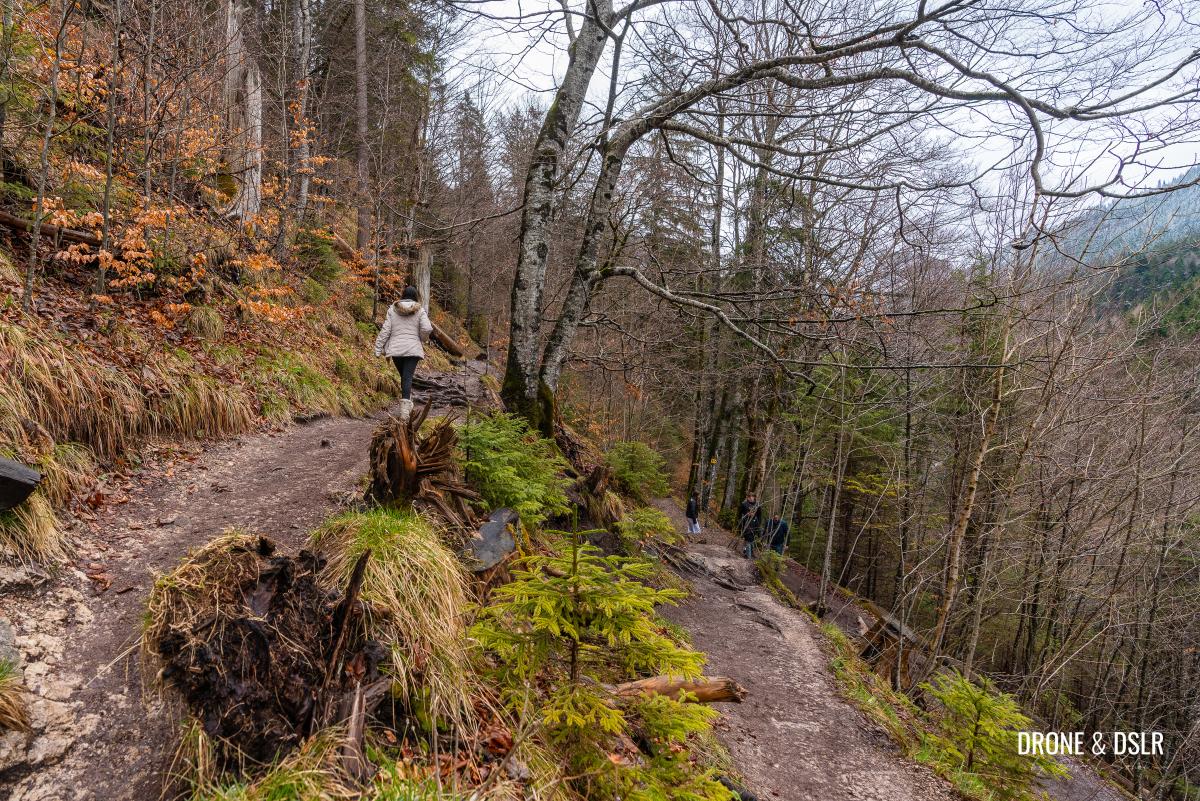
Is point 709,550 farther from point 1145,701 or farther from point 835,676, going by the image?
point 1145,701

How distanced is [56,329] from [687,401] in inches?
626

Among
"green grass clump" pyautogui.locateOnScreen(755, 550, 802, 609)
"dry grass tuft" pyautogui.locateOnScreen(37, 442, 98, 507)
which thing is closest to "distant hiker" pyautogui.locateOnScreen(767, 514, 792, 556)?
"green grass clump" pyautogui.locateOnScreen(755, 550, 802, 609)

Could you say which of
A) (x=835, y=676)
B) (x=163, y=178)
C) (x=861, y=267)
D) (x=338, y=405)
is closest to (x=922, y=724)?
(x=835, y=676)

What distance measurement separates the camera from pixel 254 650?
2.26 metres

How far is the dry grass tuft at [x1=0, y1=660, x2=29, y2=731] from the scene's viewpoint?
2.06m

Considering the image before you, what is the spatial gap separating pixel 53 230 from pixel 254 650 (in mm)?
6783

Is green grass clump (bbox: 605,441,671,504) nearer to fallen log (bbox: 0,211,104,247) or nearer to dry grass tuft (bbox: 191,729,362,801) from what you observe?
fallen log (bbox: 0,211,104,247)

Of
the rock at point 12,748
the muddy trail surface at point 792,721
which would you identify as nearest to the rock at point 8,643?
the rock at point 12,748

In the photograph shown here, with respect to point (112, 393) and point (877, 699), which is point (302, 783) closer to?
point (112, 393)

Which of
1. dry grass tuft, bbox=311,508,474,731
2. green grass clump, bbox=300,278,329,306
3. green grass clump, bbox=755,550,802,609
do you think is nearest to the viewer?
Result: dry grass tuft, bbox=311,508,474,731

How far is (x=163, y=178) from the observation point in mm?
7781

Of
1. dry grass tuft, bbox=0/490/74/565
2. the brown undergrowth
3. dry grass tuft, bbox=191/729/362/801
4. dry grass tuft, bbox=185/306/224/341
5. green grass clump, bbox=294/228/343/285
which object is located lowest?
dry grass tuft, bbox=191/729/362/801

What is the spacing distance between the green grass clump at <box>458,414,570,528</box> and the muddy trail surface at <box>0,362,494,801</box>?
3.71 ft

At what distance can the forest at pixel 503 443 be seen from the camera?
244 cm
